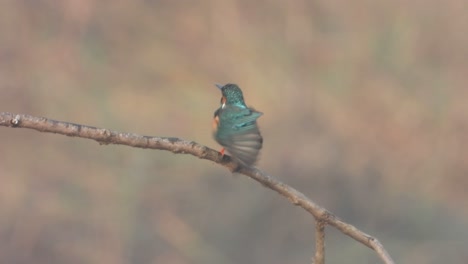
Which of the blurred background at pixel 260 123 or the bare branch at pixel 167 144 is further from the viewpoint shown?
the blurred background at pixel 260 123

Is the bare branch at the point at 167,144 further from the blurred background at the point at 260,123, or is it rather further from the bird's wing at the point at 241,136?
the blurred background at the point at 260,123

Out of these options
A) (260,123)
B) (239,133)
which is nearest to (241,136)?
(239,133)

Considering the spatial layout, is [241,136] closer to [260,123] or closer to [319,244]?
[319,244]

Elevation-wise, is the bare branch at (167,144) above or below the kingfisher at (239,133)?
below

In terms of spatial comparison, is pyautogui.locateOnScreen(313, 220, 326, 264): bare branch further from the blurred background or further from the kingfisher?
the blurred background

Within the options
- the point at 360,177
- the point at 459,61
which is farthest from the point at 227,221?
the point at 459,61

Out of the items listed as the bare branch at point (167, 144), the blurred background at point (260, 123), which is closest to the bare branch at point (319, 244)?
the bare branch at point (167, 144)

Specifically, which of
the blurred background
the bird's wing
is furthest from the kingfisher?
the blurred background
